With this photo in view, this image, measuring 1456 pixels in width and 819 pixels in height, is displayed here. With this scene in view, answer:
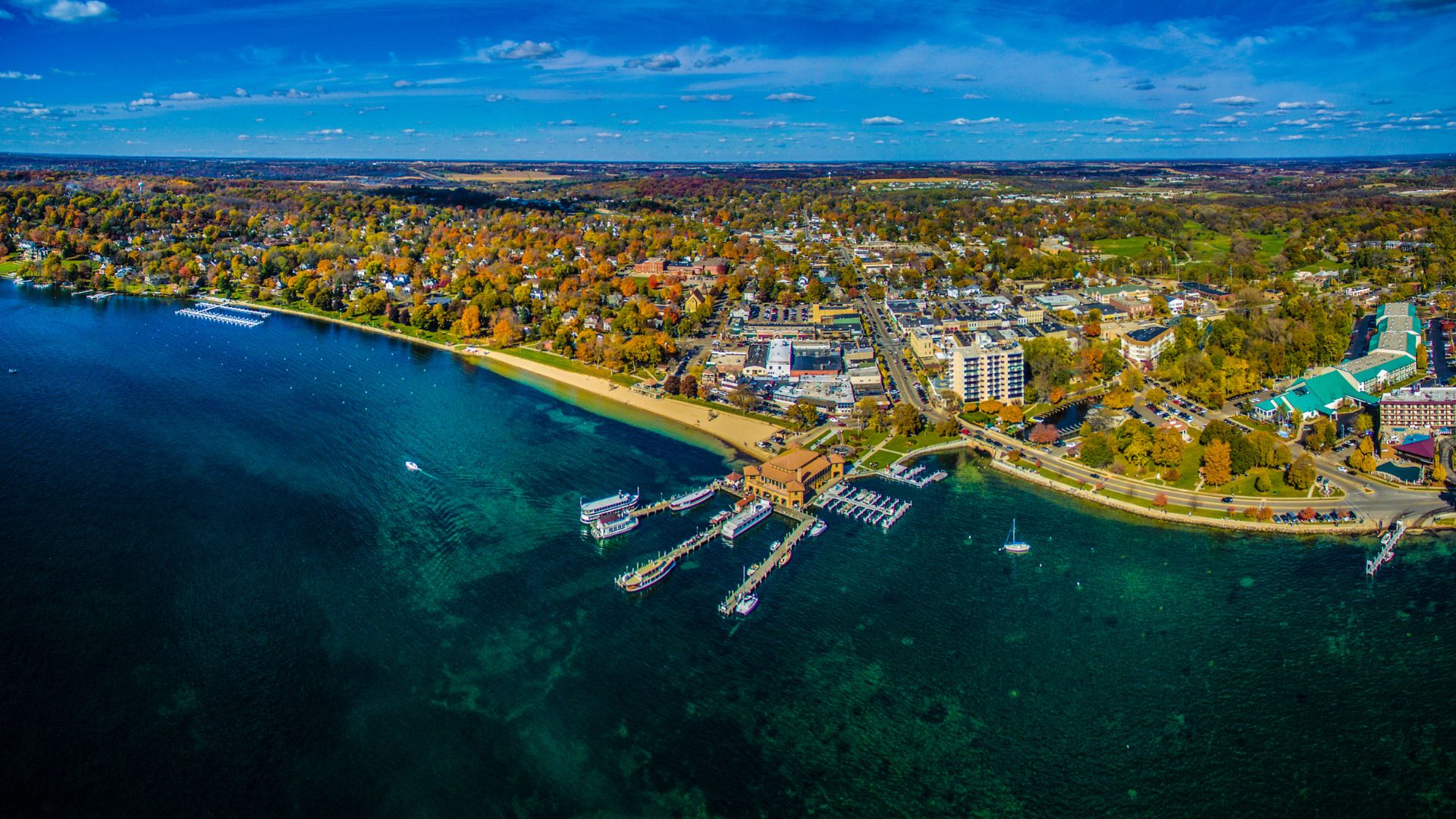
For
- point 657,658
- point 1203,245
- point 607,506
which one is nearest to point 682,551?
point 607,506

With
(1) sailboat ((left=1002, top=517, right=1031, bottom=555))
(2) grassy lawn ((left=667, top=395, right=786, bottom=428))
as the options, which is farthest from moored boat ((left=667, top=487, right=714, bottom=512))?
(1) sailboat ((left=1002, top=517, right=1031, bottom=555))

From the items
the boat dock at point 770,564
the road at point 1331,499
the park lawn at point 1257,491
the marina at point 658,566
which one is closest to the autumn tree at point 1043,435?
the road at point 1331,499

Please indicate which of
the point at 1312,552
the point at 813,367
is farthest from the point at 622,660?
the point at 813,367

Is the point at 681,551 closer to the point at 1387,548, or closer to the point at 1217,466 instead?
the point at 1217,466

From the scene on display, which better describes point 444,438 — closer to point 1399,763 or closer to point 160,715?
point 160,715

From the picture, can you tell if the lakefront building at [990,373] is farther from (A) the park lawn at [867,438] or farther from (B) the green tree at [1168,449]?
(B) the green tree at [1168,449]
